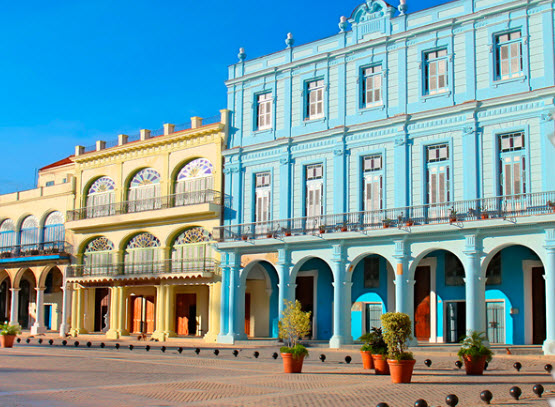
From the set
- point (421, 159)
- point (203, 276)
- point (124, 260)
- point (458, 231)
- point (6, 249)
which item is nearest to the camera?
point (458, 231)

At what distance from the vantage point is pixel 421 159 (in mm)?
28734

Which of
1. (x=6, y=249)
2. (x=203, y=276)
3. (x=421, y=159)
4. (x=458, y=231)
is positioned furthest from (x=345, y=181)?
(x=6, y=249)

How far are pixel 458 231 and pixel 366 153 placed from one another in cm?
572

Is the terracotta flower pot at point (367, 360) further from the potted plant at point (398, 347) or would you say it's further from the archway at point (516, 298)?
the archway at point (516, 298)

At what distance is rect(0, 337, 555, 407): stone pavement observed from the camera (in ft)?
45.0

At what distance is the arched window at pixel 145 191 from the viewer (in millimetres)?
38188

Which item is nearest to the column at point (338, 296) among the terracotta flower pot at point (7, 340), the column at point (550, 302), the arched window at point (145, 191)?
the column at point (550, 302)

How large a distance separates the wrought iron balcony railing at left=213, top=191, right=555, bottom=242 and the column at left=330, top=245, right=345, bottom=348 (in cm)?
108

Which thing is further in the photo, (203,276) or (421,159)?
(203,276)

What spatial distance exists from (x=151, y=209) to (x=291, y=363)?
788 inches

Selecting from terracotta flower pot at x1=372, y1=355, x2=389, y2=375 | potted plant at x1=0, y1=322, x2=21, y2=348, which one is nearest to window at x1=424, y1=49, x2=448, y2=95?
terracotta flower pot at x1=372, y1=355, x2=389, y2=375

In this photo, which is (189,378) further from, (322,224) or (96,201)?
(96,201)

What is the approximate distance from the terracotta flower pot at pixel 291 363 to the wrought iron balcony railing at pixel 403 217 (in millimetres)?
9856

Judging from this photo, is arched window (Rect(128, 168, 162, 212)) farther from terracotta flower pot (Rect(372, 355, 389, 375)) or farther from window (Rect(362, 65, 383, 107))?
terracotta flower pot (Rect(372, 355, 389, 375))
